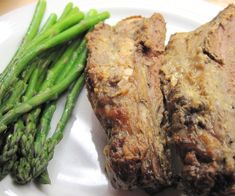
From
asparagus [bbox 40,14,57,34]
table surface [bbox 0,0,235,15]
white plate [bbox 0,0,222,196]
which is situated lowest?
white plate [bbox 0,0,222,196]

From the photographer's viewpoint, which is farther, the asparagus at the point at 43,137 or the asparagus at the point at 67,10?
→ the asparagus at the point at 67,10

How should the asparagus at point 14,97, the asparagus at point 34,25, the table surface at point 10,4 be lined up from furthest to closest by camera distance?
the table surface at point 10,4
the asparagus at point 34,25
the asparagus at point 14,97

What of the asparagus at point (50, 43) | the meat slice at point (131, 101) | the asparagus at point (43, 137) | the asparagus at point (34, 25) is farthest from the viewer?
the asparagus at point (34, 25)

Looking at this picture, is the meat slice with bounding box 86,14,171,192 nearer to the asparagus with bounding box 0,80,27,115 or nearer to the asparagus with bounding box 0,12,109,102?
the asparagus with bounding box 0,12,109,102

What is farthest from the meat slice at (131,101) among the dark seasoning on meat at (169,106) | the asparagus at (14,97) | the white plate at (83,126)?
the asparagus at (14,97)

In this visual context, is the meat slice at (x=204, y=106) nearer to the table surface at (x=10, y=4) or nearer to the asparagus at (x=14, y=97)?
the asparagus at (x=14, y=97)

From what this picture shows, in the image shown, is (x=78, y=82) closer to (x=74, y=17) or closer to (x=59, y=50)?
(x=59, y=50)

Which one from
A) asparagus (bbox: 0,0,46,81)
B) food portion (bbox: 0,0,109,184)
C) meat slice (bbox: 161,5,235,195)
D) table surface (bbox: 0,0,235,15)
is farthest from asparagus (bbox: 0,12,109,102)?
meat slice (bbox: 161,5,235,195)
